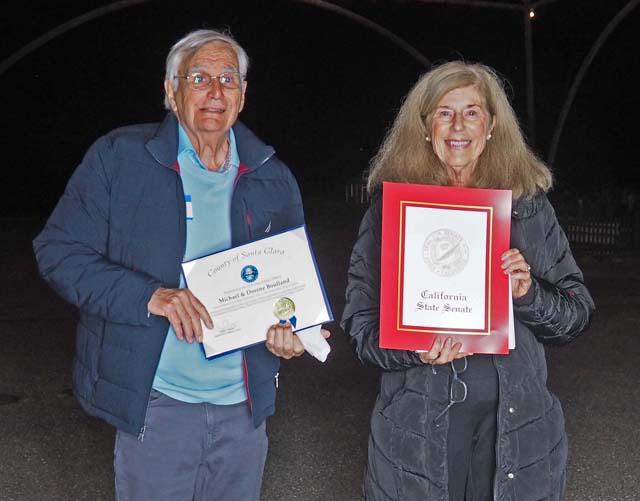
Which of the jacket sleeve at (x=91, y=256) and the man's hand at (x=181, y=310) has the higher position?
the jacket sleeve at (x=91, y=256)

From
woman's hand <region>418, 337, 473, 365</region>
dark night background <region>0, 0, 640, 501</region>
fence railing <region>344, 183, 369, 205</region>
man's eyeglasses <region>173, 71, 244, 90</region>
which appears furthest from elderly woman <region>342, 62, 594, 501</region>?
fence railing <region>344, 183, 369, 205</region>

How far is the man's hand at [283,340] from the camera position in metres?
2.53

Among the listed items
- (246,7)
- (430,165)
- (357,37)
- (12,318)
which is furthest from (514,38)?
(430,165)

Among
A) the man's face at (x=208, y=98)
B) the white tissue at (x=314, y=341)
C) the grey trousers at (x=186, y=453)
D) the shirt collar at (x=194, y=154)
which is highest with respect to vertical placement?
the man's face at (x=208, y=98)

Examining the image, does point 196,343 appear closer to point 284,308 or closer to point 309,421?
point 284,308

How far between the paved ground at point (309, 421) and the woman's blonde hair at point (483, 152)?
271cm

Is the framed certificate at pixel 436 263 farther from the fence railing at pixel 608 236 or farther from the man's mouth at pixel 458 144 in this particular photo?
the fence railing at pixel 608 236

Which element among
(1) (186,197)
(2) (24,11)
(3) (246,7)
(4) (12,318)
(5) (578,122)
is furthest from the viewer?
(3) (246,7)

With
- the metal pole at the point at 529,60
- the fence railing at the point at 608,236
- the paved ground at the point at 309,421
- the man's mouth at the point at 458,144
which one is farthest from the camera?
the fence railing at the point at 608,236

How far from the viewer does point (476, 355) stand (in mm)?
2586

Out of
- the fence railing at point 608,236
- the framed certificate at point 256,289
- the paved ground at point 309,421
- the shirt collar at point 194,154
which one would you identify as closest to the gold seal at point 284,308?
the framed certificate at point 256,289

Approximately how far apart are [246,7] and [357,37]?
28.1ft

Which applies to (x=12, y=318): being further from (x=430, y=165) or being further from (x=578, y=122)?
(x=578, y=122)

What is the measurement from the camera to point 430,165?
271 centimetres
